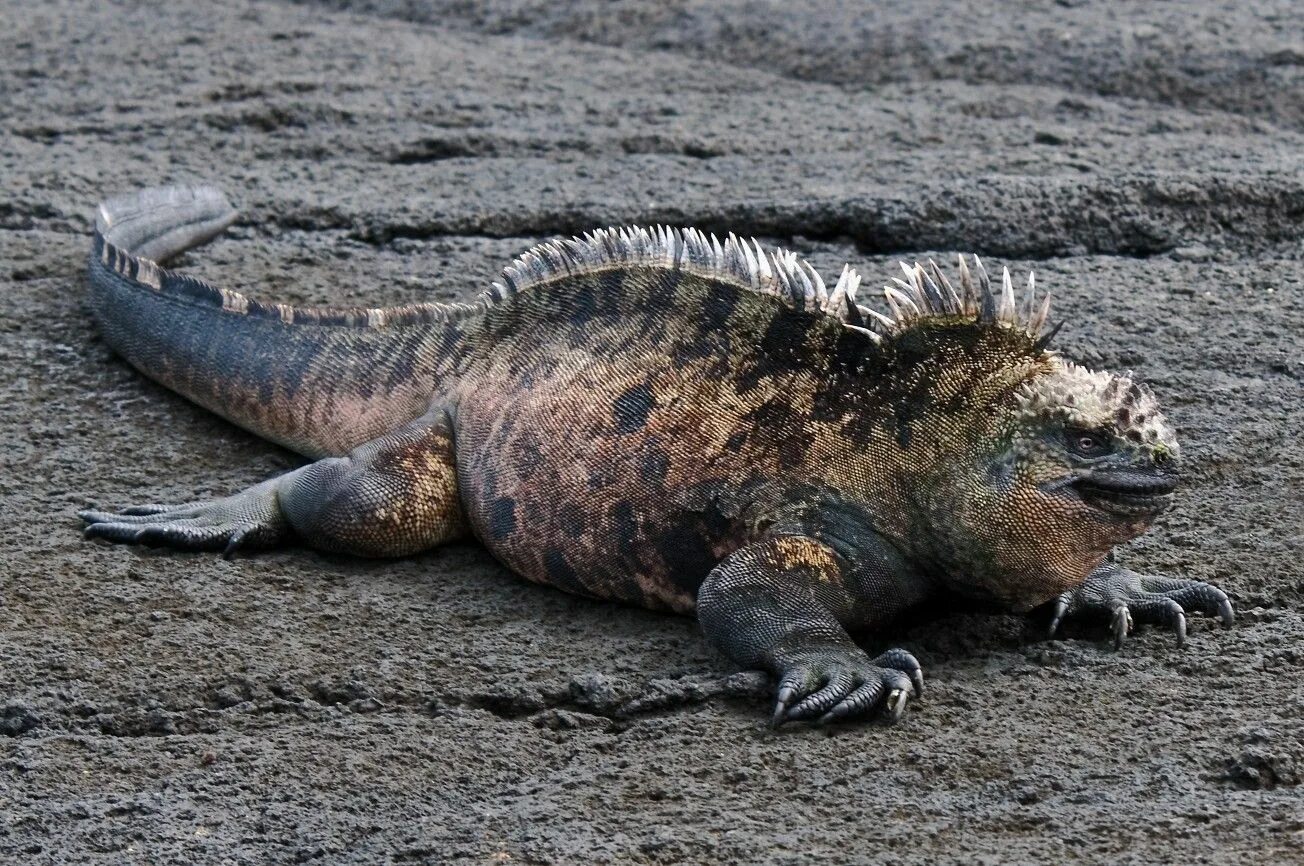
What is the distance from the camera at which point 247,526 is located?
502cm

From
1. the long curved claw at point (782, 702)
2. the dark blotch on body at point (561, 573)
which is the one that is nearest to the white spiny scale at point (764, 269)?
the dark blotch on body at point (561, 573)

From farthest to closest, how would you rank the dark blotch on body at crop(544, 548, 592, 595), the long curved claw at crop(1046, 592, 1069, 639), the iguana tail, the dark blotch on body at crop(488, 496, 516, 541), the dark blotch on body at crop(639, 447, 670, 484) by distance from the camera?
the iguana tail, the dark blotch on body at crop(488, 496, 516, 541), the dark blotch on body at crop(544, 548, 592, 595), the dark blotch on body at crop(639, 447, 670, 484), the long curved claw at crop(1046, 592, 1069, 639)

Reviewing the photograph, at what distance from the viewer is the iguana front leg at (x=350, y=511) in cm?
497

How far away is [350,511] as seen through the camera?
16.3ft

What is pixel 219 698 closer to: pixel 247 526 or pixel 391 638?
pixel 391 638

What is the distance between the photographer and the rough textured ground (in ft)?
12.4

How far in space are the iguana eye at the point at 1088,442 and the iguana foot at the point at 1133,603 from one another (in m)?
0.46

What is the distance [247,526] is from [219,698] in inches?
32.4

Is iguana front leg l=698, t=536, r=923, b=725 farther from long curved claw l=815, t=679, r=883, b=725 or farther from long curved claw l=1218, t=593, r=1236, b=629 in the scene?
long curved claw l=1218, t=593, r=1236, b=629

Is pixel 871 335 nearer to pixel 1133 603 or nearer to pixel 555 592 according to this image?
pixel 1133 603

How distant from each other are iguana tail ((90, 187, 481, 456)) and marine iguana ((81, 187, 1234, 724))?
0.01 metres

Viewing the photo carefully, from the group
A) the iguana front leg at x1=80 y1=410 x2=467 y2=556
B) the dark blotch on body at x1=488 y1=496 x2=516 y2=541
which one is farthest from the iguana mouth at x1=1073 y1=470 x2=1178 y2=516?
the iguana front leg at x1=80 y1=410 x2=467 y2=556

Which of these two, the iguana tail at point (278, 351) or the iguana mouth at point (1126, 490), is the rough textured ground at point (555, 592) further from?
the iguana mouth at point (1126, 490)

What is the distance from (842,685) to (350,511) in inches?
60.2
